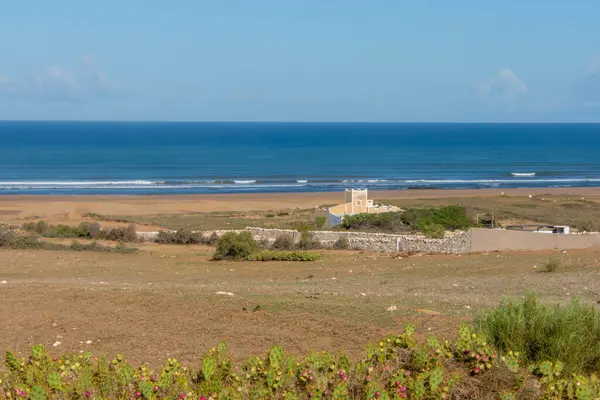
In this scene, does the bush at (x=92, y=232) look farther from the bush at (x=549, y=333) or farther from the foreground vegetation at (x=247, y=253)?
the bush at (x=549, y=333)

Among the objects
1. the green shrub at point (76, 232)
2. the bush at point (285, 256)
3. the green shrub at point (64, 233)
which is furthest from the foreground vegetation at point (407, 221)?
the green shrub at point (64, 233)

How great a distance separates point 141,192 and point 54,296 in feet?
187

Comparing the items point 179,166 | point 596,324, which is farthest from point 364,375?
point 179,166

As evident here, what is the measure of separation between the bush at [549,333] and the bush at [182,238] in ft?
80.1

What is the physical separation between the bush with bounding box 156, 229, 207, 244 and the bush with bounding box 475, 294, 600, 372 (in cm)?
2443

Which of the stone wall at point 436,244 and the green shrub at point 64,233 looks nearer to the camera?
the stone wall at point 436,244

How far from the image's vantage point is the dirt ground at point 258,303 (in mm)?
11320

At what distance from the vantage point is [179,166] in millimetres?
99750

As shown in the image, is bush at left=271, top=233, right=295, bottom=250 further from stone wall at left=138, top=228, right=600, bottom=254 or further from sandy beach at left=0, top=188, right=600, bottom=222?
sandy beach at left=0, top=188, right=600, bottom=222

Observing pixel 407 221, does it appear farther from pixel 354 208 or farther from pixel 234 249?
pixel 234 249

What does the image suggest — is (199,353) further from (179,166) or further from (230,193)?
(179,166)

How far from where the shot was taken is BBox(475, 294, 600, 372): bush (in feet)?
30.5

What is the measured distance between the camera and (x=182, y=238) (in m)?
33.6

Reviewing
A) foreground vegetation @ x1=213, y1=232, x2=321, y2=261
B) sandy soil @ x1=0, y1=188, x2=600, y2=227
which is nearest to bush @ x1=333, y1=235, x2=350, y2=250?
foreground vegetation @ x1=213, y1=232, x2=321, y2=261
